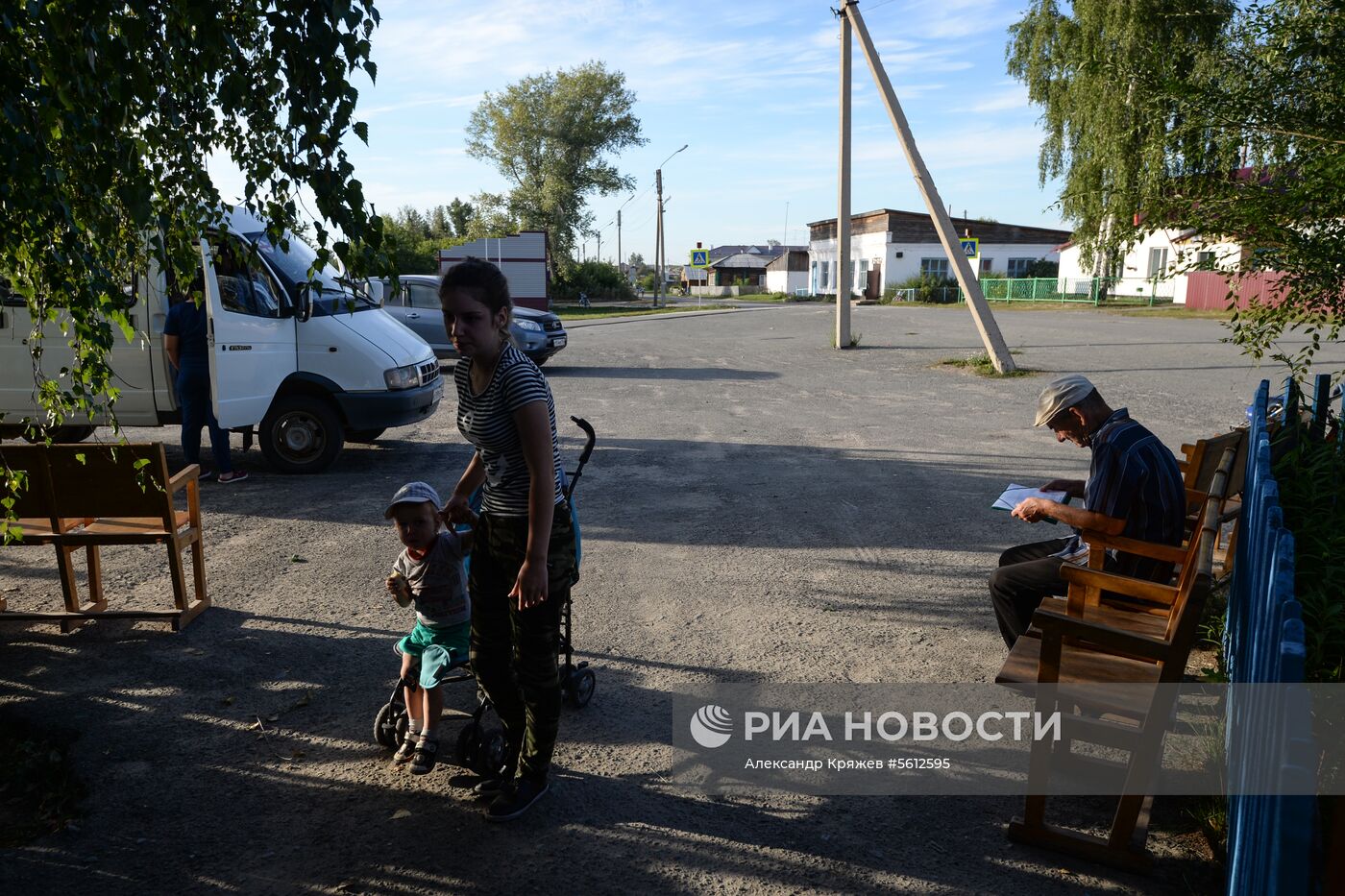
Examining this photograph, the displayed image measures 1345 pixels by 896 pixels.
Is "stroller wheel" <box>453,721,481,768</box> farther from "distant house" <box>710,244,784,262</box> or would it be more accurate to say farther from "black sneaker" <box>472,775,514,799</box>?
"distant house" <box>710,244,784,262</box>

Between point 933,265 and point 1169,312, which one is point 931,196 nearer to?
point 1169,312

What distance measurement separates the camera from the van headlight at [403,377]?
9578mm

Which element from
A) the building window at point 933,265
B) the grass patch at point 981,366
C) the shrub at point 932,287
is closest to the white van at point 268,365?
the grass patch at point 981,366

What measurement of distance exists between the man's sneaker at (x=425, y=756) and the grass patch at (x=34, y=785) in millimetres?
1204

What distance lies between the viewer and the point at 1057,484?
502cm

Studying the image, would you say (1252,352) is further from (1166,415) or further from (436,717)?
(1166,415)

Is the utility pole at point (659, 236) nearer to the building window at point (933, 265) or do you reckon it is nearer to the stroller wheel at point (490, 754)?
the building window at point (933, 265)

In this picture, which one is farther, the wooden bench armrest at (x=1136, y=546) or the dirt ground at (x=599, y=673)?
the wooden bench armrest at (x=1136, y=546)

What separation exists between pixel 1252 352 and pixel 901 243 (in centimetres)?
6365

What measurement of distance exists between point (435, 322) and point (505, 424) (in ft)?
49.5

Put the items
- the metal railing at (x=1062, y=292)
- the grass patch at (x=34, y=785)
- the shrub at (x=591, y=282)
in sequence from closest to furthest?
the grass patch at (x=34, y=785)
the metal railing at (x=1062, y=292)
the shrub at (x=591, y=282)

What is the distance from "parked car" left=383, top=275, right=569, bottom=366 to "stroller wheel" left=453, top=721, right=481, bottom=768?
13572 mm

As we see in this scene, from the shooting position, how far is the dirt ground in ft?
10.8

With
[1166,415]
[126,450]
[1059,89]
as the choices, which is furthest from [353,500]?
[1059,89]
